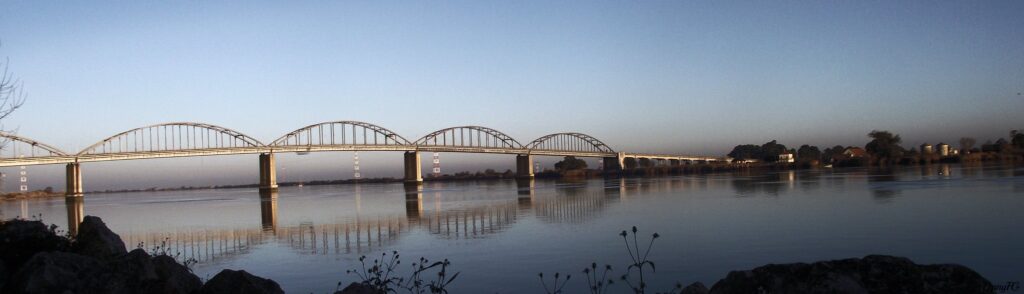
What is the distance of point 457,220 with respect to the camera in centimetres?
2111

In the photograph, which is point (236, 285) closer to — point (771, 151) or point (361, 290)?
point (361, 290)

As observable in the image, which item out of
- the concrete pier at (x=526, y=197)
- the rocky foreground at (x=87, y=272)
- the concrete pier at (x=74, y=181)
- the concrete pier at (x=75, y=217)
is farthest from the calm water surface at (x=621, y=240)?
the concrete pier at (x=74, y=181)

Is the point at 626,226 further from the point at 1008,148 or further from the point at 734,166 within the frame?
the point at 734,166

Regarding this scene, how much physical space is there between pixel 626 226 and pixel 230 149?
283ft

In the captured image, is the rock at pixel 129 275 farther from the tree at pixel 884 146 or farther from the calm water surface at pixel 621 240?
the tree at pixel 884 146

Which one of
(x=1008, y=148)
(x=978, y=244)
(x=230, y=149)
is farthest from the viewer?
(x=1008, y=148)

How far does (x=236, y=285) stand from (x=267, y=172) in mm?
90785

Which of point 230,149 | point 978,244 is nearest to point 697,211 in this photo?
point 978,244

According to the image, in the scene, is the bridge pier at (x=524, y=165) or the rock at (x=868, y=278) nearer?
the rock at (x=868, y=278)

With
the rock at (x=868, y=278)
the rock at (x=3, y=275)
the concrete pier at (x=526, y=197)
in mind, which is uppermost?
the rock at (x=868, y=278)

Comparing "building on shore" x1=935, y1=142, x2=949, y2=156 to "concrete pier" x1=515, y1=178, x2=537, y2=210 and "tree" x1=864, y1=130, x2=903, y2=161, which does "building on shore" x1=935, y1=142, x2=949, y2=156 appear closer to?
"tree" x1=864, y1=130, x2=903, y2=161

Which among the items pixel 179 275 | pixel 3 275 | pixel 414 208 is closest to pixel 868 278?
pixel 179 275

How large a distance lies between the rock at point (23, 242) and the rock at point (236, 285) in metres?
2.05

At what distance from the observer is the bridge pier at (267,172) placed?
89.8 meters
